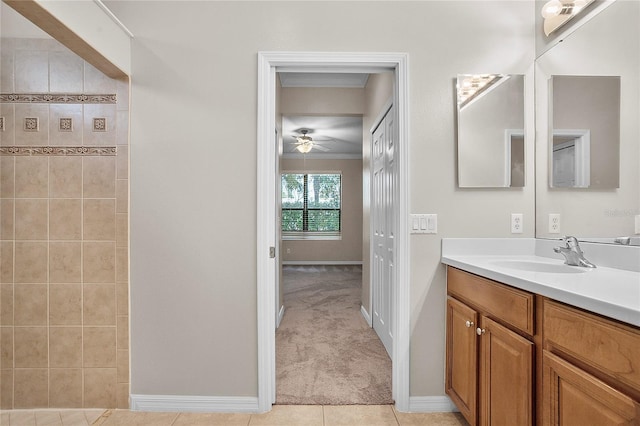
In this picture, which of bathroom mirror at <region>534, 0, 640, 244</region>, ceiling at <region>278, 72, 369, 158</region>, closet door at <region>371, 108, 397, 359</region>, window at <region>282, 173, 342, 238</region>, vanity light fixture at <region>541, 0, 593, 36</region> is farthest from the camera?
window at <region>282, 173, 342, 238</region>

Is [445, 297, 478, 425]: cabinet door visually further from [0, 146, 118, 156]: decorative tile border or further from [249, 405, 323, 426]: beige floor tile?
[0, 146, 118, 156]: decorative tile border

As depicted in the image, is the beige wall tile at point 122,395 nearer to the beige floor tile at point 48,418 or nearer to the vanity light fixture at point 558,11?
the beige floor tile at point 48,418


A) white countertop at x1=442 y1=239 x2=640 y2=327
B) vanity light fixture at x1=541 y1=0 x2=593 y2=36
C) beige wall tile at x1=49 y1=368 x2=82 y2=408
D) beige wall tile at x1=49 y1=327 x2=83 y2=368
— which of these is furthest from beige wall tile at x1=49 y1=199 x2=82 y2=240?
vanity light fixture at x1=541 y1=0 x2=593 y2=36

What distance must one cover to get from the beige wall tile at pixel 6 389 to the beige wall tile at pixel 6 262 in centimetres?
55

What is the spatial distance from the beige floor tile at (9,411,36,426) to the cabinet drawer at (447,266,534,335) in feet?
8.30

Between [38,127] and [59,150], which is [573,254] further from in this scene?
[38,127]

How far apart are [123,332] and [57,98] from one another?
1.47 meters

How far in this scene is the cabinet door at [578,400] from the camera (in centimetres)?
88

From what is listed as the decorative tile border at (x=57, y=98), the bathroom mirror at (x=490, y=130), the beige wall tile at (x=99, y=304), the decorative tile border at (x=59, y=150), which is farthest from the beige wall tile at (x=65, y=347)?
the bathroom mirror at (x=490, y=130)

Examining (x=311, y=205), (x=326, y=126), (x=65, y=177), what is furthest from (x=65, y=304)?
(x=311, y=205)

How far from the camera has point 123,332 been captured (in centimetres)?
202

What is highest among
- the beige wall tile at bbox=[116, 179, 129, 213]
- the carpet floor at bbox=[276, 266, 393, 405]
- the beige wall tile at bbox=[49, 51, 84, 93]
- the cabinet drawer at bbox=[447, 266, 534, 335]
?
the beige wall tile at bbox=[49, 51, 84, 93]

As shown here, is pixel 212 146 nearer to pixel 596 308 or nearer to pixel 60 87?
pixel 60 87

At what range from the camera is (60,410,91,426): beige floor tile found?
1.91 metres
